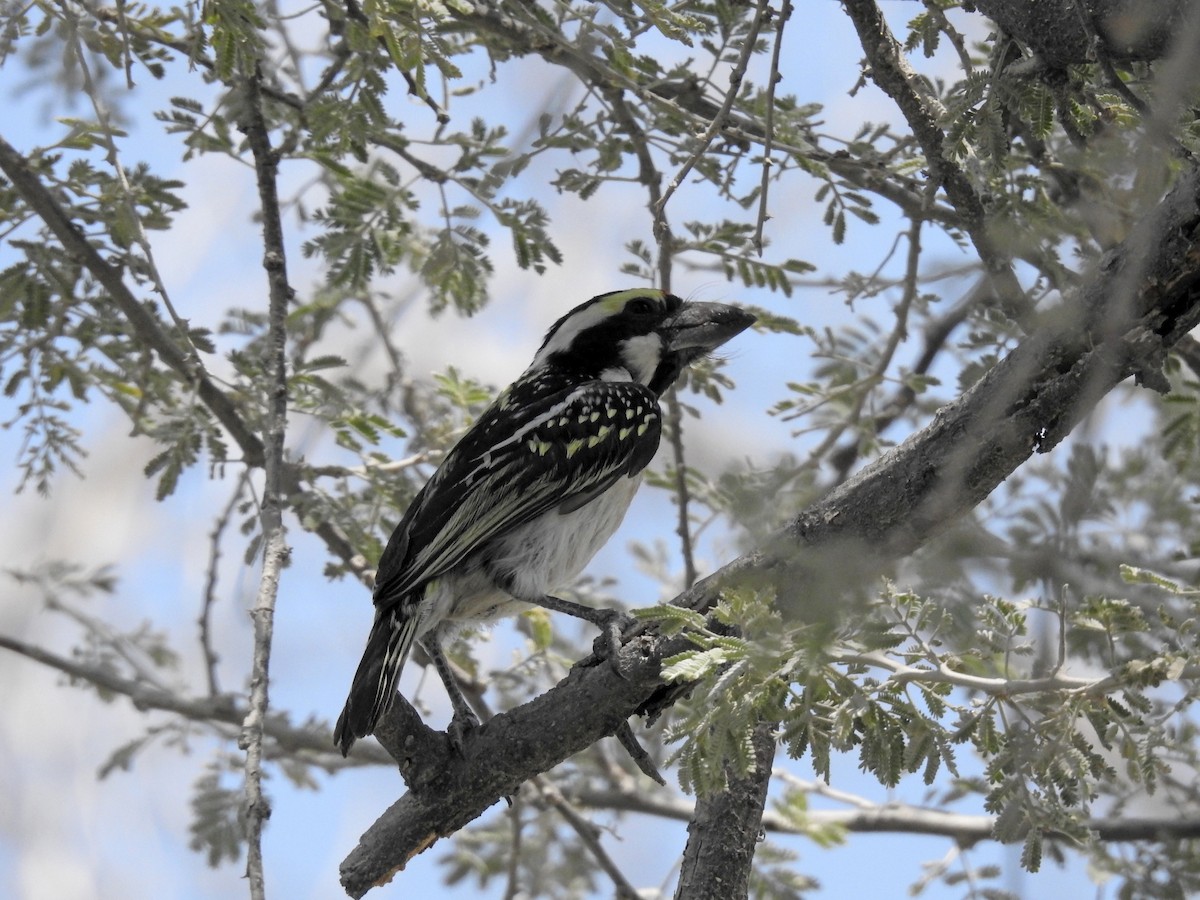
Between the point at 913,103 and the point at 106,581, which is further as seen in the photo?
the point at 106,581

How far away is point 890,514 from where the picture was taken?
3.21 metres

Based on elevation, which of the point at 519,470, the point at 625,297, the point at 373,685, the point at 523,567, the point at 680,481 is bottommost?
the point at 373,685

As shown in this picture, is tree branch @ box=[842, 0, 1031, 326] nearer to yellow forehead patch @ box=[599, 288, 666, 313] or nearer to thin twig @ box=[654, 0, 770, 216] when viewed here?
thin twig @ box=[654, 0, 770, 216]

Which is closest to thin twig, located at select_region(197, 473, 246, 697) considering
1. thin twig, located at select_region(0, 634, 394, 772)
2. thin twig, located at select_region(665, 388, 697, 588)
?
thin twig, located at select_region(0, 634, 394, 772)

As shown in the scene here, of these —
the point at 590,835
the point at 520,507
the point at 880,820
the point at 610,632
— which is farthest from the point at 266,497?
the point at 880,820

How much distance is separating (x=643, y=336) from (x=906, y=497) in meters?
2.26

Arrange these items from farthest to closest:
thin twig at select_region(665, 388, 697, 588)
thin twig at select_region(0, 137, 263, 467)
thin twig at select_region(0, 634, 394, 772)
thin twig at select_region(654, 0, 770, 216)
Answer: thin twig at select_region(0, 634, 394, 772), thin twig at select_region(665, 388, 697, 588), thin twig at select_region(0, 137, 263, 467), thin twig at select_region(654, 0, 770, 216)

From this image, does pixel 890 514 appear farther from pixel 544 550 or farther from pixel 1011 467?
pixel 544 550

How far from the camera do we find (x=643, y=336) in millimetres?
5332

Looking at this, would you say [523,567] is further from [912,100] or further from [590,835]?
[912,100]

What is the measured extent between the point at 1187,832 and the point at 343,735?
3.14m

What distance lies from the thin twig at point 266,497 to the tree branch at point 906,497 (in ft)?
1.46

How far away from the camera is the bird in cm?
421

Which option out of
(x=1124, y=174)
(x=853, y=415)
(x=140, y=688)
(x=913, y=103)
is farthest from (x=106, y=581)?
(x=1124, y=174)
